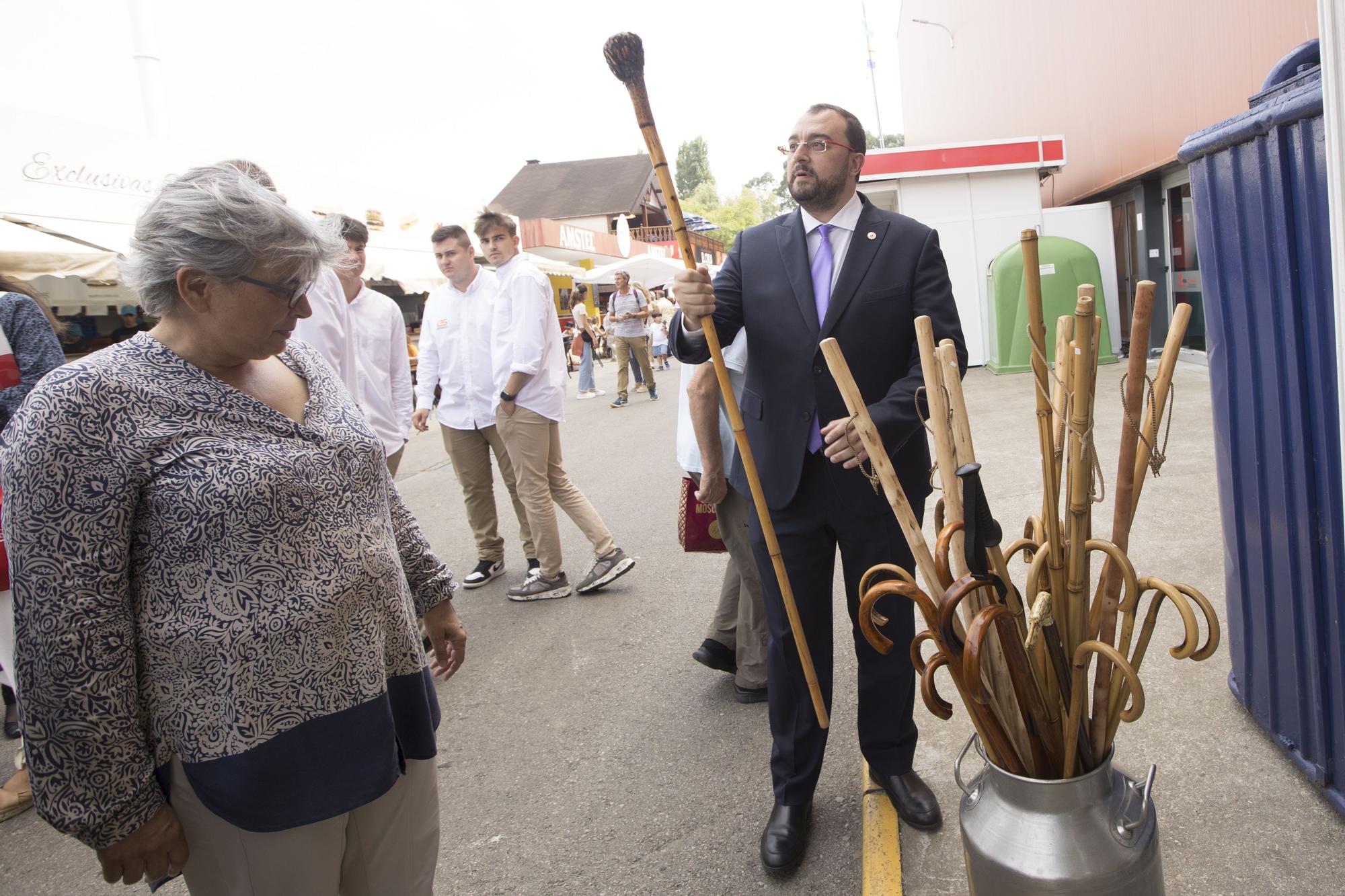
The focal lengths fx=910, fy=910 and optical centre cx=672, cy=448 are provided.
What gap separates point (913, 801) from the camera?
8.71 feet

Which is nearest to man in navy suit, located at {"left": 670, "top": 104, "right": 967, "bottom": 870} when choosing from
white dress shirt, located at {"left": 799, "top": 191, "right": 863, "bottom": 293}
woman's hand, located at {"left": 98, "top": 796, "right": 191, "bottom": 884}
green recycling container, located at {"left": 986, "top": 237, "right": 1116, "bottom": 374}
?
white dress shirt, located at {"left": 799, "top": 191, "right": 863, "bottom": 293}

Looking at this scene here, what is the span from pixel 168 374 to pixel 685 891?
6.37 ft

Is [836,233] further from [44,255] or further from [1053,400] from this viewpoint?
[44,255]

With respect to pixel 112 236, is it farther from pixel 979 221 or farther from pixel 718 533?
pixel 979 221

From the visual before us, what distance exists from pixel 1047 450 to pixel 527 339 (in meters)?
3.52

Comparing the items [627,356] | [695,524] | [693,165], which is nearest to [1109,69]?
[627,356]

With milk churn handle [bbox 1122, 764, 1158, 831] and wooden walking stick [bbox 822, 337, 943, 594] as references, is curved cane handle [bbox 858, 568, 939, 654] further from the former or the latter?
milk churn handle [bbox 1122, 764, 1158, 831]

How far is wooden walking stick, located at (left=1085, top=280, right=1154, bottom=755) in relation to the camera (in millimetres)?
1642

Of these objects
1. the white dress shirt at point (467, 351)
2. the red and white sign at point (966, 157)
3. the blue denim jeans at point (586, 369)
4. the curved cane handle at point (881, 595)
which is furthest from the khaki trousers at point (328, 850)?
the blue denim jeans at point (586, 369)

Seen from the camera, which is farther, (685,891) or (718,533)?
(718,533)

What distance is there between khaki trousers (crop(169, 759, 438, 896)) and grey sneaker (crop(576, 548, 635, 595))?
3165 millimetres

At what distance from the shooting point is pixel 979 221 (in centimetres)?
1248

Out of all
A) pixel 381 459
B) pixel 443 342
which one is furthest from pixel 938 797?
pixel 443 342

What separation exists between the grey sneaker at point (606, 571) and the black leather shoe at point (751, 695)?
1.63 metres
